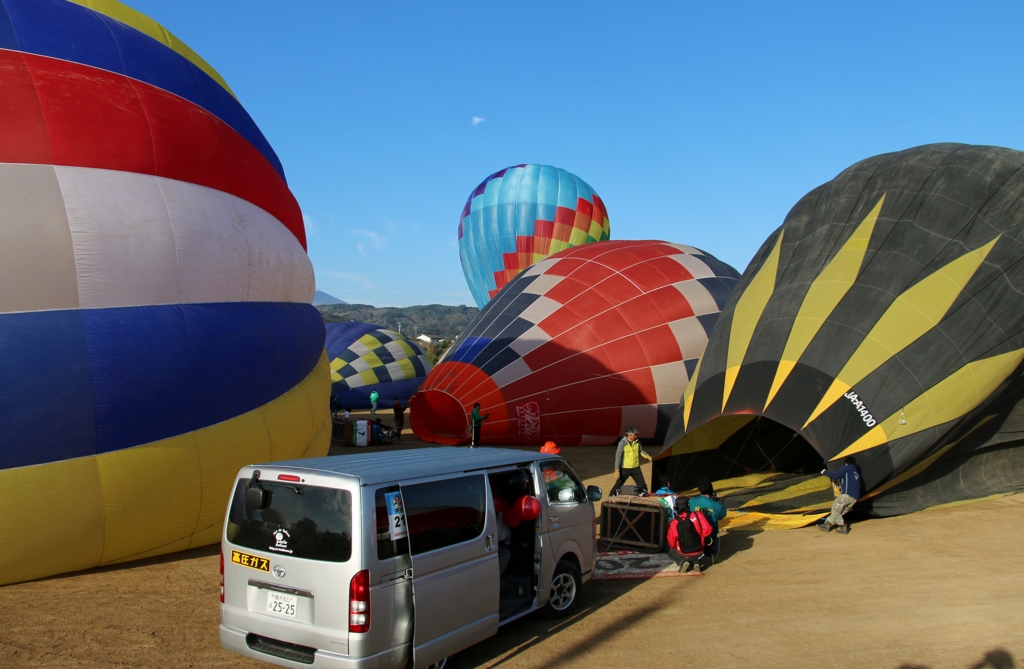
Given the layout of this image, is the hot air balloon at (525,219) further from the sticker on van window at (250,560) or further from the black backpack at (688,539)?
the sticker on van window at (250,560)

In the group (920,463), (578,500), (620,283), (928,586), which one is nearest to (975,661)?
(928,586)

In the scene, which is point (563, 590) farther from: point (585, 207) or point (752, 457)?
point (585, 207)

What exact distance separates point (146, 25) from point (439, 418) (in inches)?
350

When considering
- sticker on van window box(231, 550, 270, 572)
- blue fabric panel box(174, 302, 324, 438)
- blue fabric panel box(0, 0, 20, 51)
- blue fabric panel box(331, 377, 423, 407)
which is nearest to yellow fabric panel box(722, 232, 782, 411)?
blue fabric panel box(174, 302, 324, 438)

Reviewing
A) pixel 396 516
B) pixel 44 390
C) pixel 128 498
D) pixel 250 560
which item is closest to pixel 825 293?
pixel 396 516

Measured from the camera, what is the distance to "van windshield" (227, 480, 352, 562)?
4102 millimetres

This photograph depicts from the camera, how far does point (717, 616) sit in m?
5.71

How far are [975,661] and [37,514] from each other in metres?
6.69

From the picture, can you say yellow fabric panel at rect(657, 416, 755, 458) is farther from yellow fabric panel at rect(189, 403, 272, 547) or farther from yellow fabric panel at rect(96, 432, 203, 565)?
yellow fabric panel at rect(96, 432, 203, 565)

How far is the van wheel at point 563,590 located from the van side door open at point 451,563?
834 mm

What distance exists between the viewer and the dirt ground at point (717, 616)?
16.0 feet

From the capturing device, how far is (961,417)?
838 cm

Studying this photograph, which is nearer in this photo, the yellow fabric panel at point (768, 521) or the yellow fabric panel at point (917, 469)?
the yellow fabric panel at point (917, 469)

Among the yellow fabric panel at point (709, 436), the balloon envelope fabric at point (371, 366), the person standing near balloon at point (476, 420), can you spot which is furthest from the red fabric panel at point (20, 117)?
the balloon envelope fabric at point (371, 366)
